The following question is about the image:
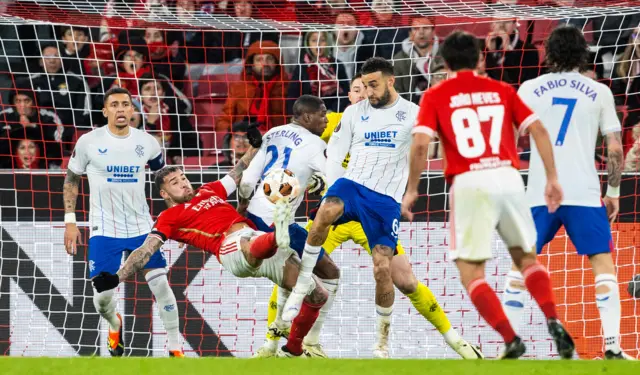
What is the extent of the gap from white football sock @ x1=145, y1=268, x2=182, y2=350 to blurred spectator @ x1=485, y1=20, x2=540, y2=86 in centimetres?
403

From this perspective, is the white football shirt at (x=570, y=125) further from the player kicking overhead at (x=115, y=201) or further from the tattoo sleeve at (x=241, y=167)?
the player kicking overhead at (x=115, y=201)

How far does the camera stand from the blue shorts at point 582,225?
6.86 metres

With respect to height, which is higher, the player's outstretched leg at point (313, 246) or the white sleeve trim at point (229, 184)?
the white sleeve trim at point (229, 184)

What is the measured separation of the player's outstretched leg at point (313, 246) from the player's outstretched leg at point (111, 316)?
212 centimetres

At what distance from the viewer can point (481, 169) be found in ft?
20.5

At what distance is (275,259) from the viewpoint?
27.7 ft

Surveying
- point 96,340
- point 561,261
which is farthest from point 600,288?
point 96,340

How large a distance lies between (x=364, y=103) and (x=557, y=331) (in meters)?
2.93

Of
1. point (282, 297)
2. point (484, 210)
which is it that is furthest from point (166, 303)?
point (484, 210)

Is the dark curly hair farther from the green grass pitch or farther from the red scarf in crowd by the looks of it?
the red scarf in crowd

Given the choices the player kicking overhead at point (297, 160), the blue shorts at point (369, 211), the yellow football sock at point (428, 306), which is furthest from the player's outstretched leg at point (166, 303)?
the yellow football sock at point (428, 306)

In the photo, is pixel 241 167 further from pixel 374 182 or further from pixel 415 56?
pixel 415 56

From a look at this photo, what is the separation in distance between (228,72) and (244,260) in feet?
14.9

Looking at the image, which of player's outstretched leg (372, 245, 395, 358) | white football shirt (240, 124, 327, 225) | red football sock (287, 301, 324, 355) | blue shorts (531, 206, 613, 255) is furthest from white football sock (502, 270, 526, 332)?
white football shirt (240, 124, 327, 225)
